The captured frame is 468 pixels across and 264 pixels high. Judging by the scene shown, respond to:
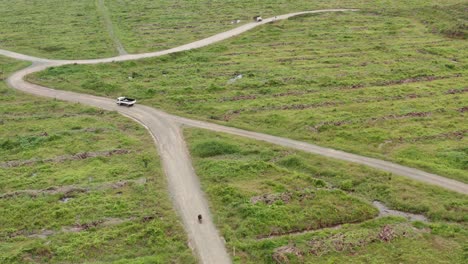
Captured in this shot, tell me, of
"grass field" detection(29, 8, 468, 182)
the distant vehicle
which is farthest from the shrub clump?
the distant vehicle

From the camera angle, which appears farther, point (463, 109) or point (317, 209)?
point (463, 109)

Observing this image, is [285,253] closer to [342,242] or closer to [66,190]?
[342,242]

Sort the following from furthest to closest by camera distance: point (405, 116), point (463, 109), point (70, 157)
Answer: point (463, 109) → point (405, 116) → point (70, 157)

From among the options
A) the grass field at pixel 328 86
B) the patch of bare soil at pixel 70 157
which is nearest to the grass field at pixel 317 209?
the grass field at pixel 328 86

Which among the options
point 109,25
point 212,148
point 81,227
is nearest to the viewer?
point 81,227

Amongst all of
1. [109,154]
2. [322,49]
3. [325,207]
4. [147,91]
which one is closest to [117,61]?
[147,91]

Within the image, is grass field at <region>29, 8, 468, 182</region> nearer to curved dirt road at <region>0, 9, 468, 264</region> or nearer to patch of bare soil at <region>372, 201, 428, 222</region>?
curved dirt road at <region>0, 9, 468, 264</region>

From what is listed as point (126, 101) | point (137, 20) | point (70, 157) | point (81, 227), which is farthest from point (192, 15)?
point (81, 227)
